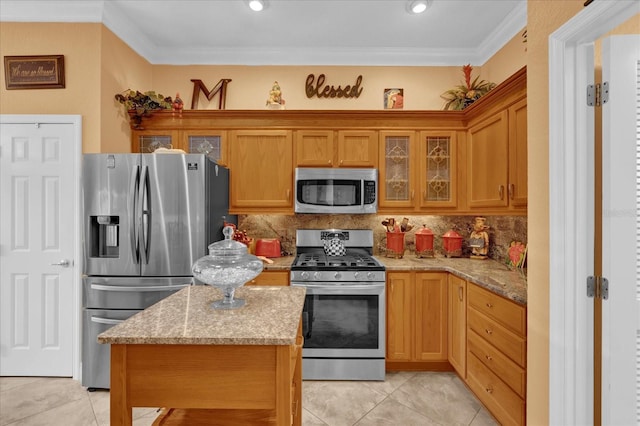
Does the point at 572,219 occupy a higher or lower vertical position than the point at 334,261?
higher

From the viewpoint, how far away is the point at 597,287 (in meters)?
1.37

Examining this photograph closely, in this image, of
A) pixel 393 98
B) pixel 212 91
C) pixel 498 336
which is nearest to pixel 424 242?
pixel 498 336


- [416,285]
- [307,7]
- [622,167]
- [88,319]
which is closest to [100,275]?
[88,319]

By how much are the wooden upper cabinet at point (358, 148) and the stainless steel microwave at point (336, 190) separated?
0.12 m

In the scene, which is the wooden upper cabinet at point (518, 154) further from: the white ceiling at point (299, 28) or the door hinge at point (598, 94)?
the white ceiling at point (299, 28)

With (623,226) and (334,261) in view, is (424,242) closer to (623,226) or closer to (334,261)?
(334,261)

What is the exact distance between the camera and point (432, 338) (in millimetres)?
2773

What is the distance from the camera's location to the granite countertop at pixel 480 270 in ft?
6.40

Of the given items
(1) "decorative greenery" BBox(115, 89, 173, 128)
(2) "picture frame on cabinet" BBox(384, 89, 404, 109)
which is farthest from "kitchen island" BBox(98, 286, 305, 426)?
(2) "picture frame on cabinet" BBox(384, 89, 404, 109)

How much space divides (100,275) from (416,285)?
2.63 metres

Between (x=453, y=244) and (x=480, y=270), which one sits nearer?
(x=480, y=270)

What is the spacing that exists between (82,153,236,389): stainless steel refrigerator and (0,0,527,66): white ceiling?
1.36m

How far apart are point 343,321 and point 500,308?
1215 millimetres

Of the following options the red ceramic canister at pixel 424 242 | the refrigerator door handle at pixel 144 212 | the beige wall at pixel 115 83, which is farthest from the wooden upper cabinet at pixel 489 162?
the beige wall at pixel 115 83
